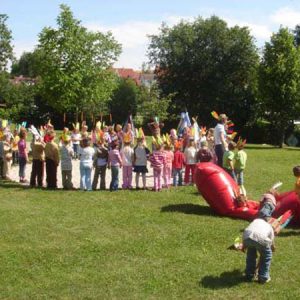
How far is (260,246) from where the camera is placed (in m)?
7.25

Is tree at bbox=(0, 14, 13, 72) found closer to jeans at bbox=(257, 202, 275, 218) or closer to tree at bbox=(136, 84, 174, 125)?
tree at bbox=(136, 84, 174, 125)

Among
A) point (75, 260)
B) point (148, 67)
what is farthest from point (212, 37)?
point (75, 260)

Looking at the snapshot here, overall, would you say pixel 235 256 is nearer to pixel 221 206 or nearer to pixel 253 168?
pixel 221 206

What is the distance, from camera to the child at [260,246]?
725 cm

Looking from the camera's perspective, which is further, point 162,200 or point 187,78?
point 187,78

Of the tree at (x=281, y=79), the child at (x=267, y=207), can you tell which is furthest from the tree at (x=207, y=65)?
the child at (x=267, y=207)

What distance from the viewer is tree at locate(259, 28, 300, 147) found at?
36.6 m

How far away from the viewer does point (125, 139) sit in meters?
15.3

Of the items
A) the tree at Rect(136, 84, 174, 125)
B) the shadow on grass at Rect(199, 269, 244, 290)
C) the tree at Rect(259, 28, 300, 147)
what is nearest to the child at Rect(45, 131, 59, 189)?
the shadow on grass at Rect(199, 269, 244, 290)

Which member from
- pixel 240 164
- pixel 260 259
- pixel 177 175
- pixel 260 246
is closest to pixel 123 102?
pixel 177 175

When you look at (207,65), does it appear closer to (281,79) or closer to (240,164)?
(281,79)

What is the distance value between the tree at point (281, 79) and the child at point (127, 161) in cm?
2357

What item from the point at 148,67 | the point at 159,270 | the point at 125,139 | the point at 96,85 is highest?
the point at 148,67

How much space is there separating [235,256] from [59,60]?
→ 2809 centimetres
